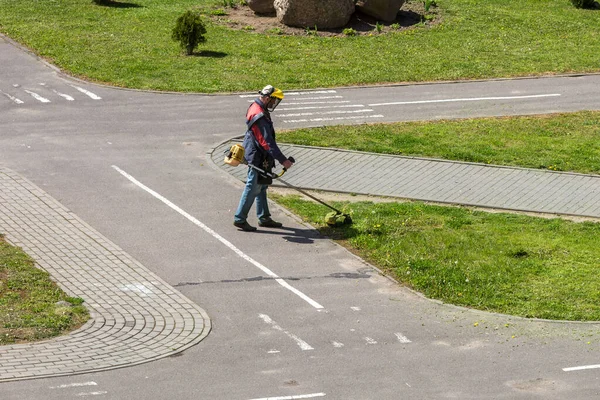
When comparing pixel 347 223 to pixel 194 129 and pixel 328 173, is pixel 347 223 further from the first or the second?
pixel 194 129

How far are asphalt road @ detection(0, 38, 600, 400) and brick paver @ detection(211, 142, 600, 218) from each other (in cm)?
165

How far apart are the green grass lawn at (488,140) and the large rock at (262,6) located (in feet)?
37.0

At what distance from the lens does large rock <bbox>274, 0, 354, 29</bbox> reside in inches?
1210

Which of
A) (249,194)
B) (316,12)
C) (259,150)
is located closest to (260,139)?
(259,150)

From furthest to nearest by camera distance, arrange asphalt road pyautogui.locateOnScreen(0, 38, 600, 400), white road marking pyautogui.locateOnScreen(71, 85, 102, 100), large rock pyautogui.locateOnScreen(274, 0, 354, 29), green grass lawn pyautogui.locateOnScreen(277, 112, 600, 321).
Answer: large rock pyautogui.locateOnScreen(274, 0, 354, 29) < white road marking pyautogui.locateOnScreen(71, 85, 102, 100) < green grass lawn pyautogui.locateOnScreen(277, 112, 600, 321) < asphalt road pyautogui.locateOnScreen(0, 38, 600, 400)

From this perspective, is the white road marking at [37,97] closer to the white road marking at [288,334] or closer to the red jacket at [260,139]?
the red jacket at [260,139]

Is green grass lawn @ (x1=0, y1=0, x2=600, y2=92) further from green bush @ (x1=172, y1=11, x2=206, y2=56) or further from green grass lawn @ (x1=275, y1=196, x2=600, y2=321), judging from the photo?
green grass lawn @ (x1=275, y1=196, x2=600, y2=321)

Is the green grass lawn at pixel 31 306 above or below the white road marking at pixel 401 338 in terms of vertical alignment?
below

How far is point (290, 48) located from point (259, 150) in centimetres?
1370

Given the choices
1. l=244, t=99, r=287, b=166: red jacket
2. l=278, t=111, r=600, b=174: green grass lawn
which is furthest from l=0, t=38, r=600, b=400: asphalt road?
l=244, t=99, r=287, b=166: red jacket

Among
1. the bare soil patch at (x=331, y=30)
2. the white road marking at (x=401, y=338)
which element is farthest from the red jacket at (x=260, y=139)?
the bare soil patch at (x=331, y=30)

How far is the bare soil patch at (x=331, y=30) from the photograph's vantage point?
31.0m

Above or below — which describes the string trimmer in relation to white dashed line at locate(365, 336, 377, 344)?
above

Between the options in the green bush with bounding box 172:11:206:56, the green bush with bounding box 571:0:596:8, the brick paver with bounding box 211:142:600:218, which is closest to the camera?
the brick paver with bounding box 211:142:600:218
